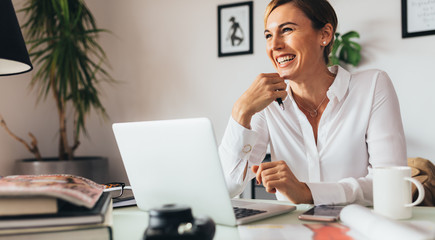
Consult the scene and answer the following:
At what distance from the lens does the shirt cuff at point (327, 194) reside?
0.99 metres

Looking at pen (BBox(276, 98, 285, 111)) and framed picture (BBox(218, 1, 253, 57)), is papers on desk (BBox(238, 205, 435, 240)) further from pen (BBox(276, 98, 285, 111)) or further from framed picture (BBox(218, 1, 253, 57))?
framed picture (BBox(218, 1, 253, 57))

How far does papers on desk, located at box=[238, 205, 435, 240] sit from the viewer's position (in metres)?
0.60

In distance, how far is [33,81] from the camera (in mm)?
2680

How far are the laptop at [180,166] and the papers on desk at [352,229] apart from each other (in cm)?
7

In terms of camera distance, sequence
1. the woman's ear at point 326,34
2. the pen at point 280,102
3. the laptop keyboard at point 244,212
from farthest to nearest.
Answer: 1. the woman's ear at point 326,34
2. the pen at point 280,102
3. the laptop keyboard at point 244,212

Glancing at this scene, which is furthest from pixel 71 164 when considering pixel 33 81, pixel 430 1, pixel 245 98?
pixel 430 1

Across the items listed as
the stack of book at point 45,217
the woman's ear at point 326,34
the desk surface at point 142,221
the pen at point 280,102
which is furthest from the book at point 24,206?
the woman's ear at point 326,34

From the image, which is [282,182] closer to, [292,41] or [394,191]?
[394,191]

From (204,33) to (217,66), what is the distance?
27 centimetres

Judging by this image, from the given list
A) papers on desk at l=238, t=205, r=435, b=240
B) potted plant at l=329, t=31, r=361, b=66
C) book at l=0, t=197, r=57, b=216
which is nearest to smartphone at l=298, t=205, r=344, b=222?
papers on desk at l=238, t=205, r=435, b=240

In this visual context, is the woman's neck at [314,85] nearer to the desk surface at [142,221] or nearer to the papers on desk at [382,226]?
the desk surface at [142,221]

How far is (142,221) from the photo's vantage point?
2.81 ft

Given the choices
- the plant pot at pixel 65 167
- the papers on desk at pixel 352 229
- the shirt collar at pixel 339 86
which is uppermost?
the shirt collar at pixel 339 86

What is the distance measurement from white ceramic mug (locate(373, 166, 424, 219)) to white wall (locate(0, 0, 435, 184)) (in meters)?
1.75
